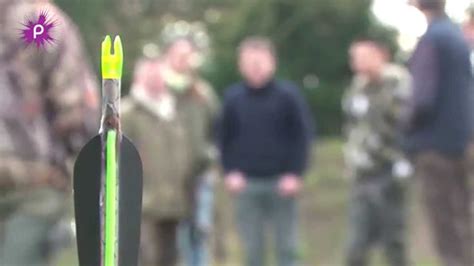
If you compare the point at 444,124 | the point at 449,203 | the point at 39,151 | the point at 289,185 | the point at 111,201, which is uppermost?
the point at 289,185

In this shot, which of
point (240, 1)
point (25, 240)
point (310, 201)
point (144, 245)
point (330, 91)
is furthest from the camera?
point (330, 91)

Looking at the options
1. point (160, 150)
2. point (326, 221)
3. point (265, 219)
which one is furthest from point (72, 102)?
point (326, 221)

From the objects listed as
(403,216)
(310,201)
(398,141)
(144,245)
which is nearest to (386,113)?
(398,141)

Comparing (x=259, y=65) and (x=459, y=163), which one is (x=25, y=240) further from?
(x=259, y=65)

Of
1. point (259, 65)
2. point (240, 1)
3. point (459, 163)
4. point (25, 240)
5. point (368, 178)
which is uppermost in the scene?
point (240, 1)

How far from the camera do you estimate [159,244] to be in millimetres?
7879

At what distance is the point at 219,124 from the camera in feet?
26.8

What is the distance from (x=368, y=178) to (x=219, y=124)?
43.1 inches

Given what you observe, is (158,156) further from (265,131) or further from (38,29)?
(38,29)

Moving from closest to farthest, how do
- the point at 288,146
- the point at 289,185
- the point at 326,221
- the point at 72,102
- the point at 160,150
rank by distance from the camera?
the point at 72,102, the point at 160,150, the point at 289,185, the point at 288,146, the point at 326,221

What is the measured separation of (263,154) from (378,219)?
0.95 m

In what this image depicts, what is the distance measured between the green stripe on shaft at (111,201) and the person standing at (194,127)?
5.81 metres

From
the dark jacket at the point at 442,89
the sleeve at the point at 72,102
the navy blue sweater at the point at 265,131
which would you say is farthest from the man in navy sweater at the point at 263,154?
the sleeve at the point at 72,102

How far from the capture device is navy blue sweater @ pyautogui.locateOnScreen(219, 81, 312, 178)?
25.9 ft
